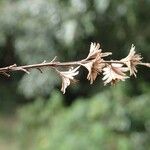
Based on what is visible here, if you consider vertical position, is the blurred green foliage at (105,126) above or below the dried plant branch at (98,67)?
above

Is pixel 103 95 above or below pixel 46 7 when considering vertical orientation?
below

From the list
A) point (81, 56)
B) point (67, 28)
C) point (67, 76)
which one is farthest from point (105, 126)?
point (67, 76)

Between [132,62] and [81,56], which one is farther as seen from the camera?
[81,56]

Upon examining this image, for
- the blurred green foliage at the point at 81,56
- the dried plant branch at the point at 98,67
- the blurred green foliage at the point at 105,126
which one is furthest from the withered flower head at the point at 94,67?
the blurred green foliage at the point at 105,126

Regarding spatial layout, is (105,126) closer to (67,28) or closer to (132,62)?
(67,28)

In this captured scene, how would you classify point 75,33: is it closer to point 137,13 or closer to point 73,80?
point 137,13

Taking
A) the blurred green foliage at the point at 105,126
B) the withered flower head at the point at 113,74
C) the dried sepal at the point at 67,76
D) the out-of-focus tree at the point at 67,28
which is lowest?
the withered flower head at the point at 113,74

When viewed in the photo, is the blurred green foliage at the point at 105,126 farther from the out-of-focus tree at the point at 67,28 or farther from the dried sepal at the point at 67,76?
the dried sepal at the point at 67,76

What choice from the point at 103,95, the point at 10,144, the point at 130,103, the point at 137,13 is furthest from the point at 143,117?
→ the point at 10,144

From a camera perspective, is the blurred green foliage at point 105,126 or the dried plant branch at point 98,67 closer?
the dried plant branch at point 98,67
